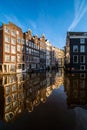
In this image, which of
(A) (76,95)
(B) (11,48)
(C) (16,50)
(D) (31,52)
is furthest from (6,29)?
(A) (76,95)

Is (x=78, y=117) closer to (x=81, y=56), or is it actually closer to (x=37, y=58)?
(x=81, y=56)

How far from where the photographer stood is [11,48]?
168 feet

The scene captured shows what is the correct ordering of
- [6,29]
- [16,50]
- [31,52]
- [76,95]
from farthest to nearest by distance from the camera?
[31,52], [16,50], [6,29], [76,95]

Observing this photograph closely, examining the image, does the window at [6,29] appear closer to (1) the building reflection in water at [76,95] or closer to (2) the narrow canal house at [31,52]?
(2) the narrow canal house at [31,52]

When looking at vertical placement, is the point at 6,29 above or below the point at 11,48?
above

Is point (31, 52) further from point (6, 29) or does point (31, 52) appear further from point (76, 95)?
point (76, 95)

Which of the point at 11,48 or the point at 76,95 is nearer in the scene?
the point at 76,95

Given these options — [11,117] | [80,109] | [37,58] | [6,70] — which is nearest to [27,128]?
[11,117]

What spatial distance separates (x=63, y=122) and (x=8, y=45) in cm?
4449

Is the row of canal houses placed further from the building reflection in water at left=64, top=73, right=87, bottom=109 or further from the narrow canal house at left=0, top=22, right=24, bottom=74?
the building reflection in water at left=64, top=73, right=87, bottom=109

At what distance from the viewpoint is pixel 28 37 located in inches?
2559

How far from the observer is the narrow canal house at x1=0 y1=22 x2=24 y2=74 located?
46.7 m

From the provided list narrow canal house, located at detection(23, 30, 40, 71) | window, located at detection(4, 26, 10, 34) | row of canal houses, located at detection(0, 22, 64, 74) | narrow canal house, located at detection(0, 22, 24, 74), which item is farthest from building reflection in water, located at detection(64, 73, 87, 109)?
narrow canal house, located at detection(23, 30, 40, 71)

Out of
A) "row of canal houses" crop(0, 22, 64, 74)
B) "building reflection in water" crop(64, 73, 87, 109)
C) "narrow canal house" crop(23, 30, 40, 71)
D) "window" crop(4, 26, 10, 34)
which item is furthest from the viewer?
"narrow canal house" crop(23, 30, 40, 71)
